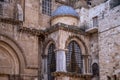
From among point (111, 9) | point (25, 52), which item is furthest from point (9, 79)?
point (111, 9)

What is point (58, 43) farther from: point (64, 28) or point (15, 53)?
point (15, 53)

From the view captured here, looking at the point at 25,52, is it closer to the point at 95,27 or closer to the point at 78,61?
the point at 78,61

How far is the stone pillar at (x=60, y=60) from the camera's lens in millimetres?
17928

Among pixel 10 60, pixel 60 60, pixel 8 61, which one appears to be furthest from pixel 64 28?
pixel 8 61

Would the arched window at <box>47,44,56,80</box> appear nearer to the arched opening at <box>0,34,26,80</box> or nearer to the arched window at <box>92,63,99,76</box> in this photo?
the arched opening at <box>0,34,26,80</box>

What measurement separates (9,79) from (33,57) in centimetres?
231

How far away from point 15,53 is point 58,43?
9.78 feet

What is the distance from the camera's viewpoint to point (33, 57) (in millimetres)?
19281

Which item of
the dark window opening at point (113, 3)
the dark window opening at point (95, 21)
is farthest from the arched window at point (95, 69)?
the dark window opening at point (113, 3)

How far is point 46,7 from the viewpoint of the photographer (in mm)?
21969

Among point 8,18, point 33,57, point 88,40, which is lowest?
point 33,57

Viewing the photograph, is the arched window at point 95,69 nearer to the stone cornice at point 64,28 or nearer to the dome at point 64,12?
the stone cornice at point 64,28

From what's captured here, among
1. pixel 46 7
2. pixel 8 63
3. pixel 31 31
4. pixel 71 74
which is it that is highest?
pixel 46 7

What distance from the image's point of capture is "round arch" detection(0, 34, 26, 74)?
18.3 meters
